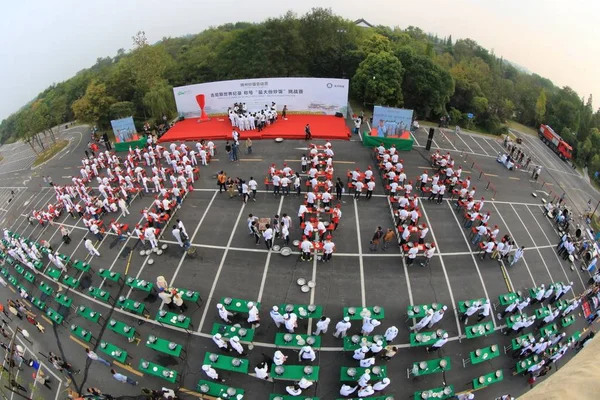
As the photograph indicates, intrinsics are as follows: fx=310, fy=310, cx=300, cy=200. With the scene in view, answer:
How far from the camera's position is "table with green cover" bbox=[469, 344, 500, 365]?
37.8 feet

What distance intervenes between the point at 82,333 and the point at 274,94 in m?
22.7

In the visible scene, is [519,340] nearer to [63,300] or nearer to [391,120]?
[391,120]

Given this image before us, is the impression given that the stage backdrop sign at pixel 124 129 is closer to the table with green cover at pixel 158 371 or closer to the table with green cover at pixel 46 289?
the table with green cover at pixel 46 289

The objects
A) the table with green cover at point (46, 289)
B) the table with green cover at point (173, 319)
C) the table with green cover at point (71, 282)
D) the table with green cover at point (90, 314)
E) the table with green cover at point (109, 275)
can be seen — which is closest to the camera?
the table with green cover at point (173, 319)

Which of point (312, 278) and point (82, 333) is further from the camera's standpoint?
point (312, 278)

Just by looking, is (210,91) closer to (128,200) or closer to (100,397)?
(128,200)

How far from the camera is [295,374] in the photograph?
35.1 feet

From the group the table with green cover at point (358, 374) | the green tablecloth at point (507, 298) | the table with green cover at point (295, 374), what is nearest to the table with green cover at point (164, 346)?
the table with green cover at point (295, 374)

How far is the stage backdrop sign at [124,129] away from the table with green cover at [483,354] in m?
28.2

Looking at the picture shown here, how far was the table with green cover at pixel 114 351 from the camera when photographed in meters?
12.0

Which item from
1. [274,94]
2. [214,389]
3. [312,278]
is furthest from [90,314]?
[274,94]

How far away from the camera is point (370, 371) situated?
35.8 ft

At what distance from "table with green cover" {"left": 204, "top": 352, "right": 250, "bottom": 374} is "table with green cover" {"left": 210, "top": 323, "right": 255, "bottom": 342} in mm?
774

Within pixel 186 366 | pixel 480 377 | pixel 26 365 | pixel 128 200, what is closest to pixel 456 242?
pixel 480 377
